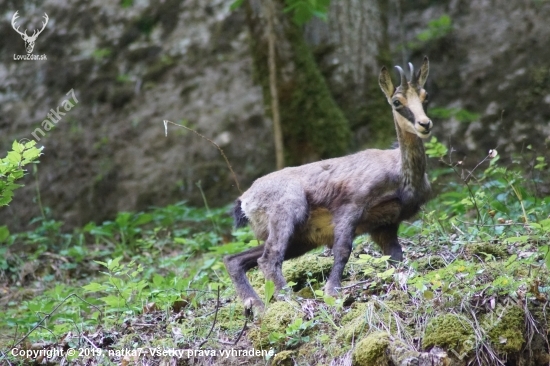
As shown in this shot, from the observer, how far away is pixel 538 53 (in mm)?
10898

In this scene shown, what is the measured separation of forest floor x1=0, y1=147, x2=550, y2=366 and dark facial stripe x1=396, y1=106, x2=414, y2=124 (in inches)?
Result: 37.2

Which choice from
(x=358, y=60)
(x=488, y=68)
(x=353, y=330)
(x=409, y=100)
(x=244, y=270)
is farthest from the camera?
(x=488, y=68)

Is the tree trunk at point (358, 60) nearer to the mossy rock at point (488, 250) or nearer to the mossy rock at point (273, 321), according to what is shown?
the mossy rock at point (488, 250)

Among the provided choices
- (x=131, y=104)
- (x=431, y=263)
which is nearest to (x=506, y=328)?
(x=431, y=263)

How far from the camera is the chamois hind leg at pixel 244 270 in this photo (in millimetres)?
5762

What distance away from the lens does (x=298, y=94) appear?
963 centimetres

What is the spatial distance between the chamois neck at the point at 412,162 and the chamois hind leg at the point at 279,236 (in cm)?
93

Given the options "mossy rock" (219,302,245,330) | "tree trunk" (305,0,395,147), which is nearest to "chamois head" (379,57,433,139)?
"mossy rock" (219,302,245,330)

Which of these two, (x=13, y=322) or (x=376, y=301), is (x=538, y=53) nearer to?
(x=376, y=301)

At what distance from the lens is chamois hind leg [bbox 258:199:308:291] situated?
5793mm

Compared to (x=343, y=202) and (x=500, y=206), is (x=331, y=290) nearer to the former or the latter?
(x=343, y=202)

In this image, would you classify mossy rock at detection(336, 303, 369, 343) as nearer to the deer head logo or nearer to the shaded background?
the shaded background

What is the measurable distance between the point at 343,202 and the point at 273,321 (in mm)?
1420
